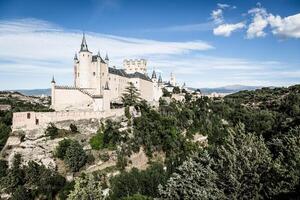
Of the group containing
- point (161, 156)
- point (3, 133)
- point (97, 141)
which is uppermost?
point (3, 133)

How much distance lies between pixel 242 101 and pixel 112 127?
172 ft

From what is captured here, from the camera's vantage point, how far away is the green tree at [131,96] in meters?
58.1

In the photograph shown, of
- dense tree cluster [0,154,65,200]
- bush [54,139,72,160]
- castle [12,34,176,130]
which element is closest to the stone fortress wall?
castle [12,34,176,130]

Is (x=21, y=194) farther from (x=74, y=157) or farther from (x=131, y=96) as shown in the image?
(x=131, y=96)

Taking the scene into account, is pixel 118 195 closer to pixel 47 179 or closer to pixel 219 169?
pixel 47 179

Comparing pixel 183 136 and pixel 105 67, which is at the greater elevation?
pixel 105 67

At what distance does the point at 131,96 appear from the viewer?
199ft

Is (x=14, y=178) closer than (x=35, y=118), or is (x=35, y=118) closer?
(x=14, y=178)

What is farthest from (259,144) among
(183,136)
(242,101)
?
(242,101)

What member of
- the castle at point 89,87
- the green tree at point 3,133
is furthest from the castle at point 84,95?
the green tree at point 3,133

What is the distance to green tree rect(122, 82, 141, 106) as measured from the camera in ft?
190

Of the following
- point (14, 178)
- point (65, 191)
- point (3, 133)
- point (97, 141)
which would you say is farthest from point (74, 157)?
point (3, 133)

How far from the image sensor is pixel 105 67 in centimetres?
5722

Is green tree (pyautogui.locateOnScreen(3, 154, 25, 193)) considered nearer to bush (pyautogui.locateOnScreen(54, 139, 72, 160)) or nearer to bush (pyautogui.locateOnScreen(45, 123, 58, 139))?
bush (pyautogui.locateOnScreen(54, 139, 72, 160))
